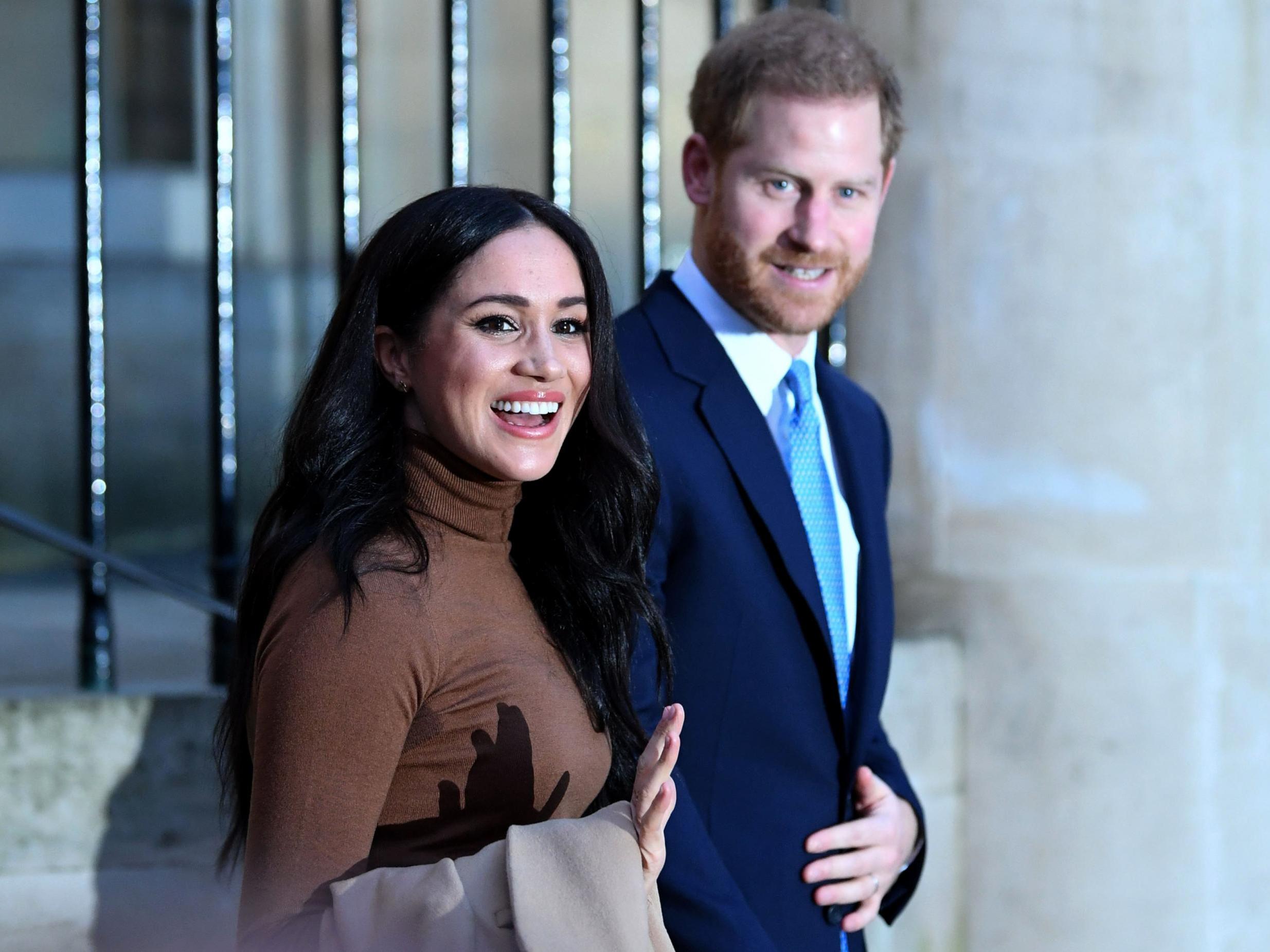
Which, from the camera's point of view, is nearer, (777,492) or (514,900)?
(514,900)

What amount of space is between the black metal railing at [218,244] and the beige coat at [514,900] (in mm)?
1579

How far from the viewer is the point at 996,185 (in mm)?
3621

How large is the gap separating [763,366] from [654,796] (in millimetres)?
963

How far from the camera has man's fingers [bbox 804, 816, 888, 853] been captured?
2273 mm

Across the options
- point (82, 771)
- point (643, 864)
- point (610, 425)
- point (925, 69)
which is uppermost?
point (925, 69)

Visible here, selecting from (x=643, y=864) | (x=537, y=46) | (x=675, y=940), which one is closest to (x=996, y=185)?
(x=675, y=940)

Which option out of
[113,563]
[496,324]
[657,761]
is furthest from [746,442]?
[113,563]

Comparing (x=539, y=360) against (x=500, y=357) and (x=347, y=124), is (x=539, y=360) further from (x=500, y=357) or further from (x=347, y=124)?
(x=347, y=124)

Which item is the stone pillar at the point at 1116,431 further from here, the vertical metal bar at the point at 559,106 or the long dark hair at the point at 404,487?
the long dark hair at the point at 404,487

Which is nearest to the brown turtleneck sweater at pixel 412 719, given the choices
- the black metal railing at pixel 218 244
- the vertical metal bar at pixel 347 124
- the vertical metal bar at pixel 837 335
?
the black metal railing at pixel 218 244

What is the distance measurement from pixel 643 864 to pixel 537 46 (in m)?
5.39

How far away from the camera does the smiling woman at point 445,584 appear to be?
1561 millimetres

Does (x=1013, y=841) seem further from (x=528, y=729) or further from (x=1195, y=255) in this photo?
(x=528, y=729)

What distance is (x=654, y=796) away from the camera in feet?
5.12
